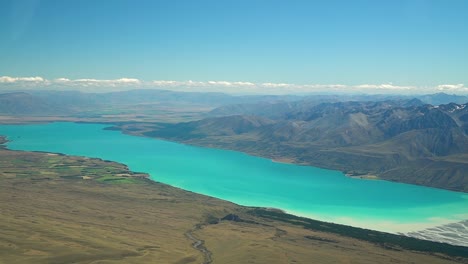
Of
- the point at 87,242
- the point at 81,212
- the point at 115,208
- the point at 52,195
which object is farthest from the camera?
the point at 52,195

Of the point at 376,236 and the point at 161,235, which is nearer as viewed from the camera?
the point at 161,235

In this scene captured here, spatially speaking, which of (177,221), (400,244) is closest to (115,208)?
(177,221)

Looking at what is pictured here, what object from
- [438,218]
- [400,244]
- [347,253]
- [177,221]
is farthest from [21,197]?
[438,218]

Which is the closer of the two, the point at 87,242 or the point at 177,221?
the point at 87,242

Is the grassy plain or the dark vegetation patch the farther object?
the dark vegetation patch

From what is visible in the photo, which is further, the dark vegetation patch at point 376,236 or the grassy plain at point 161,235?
the dark vegetation patch at point 376,236

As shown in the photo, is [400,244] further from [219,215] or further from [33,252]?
[33,252]

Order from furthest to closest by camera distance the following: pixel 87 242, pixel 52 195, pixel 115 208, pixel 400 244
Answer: pixel 52 195
pixel 115 208
pixel 400 244
pixel 87 242
